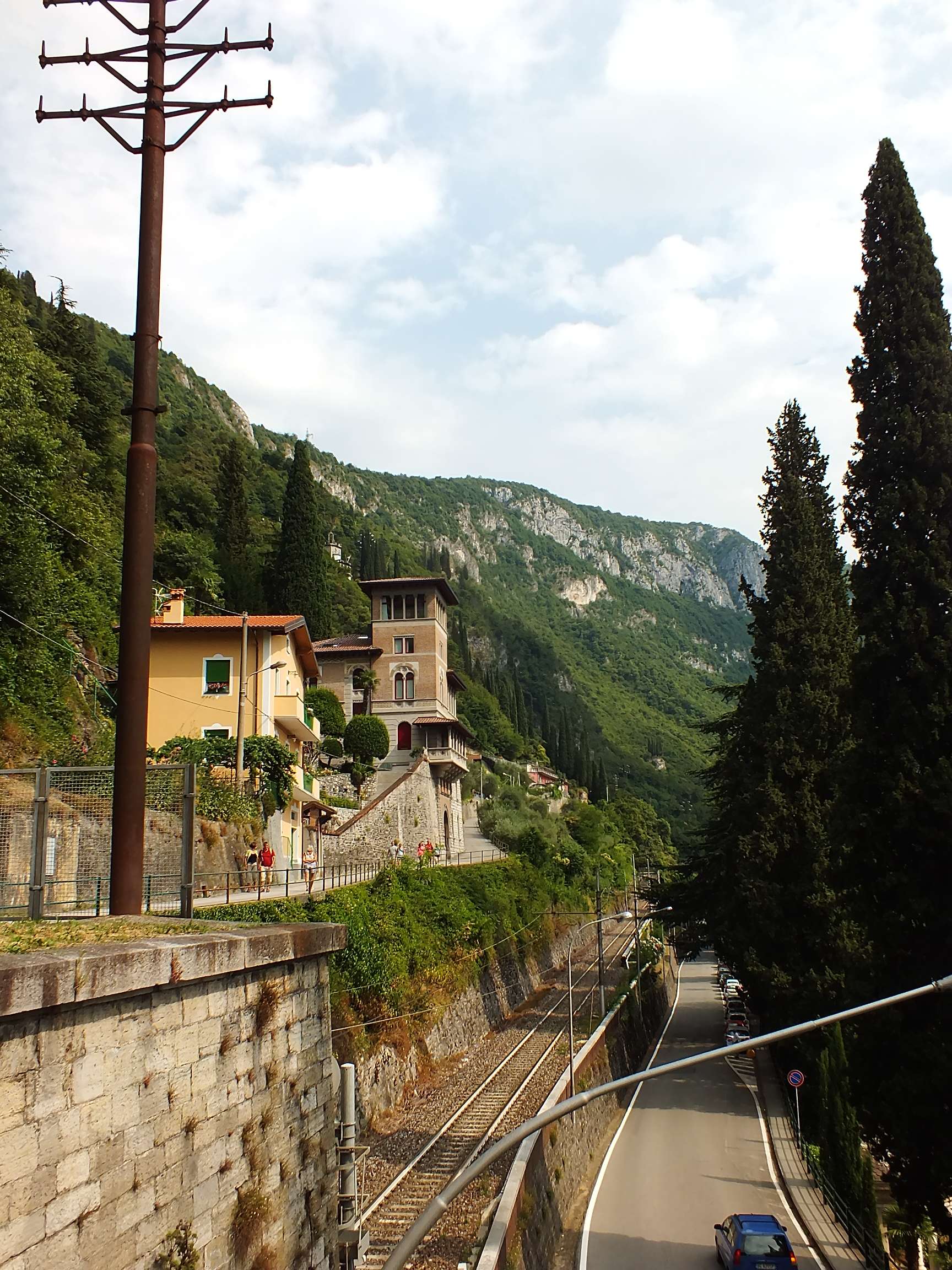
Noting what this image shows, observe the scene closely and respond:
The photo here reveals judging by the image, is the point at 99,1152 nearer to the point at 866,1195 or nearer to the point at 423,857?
the point at 866,1195

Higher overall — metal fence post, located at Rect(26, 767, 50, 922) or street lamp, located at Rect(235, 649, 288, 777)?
street lamp, located at Rect(235, 649, 288, 777)

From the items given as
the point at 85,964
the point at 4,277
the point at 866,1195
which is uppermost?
the point at 4,277

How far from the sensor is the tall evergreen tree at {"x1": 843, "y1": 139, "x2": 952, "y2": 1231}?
1534cm

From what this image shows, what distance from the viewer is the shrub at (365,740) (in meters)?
54.0

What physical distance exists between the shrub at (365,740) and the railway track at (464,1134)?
2006 cm

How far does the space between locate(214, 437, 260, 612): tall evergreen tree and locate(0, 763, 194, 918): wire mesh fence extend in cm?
5738

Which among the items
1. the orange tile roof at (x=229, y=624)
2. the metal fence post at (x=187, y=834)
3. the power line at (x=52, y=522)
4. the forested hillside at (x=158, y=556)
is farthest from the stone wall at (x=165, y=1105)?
the orange tile roof at (x=229, y=624)

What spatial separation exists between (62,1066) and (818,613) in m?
28.6

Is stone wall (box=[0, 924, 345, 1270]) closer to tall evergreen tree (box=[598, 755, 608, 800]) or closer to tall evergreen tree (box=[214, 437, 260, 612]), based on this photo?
tall evergreen tree (box=[214, 437, 260, 612])

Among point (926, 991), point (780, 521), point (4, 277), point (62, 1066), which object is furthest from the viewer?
point (4, 277)

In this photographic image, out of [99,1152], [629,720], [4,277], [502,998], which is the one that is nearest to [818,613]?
[502,998]

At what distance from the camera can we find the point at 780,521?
33.4 metres

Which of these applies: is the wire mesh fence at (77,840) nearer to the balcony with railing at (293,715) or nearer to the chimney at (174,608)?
the balcony with railing at (293,715)

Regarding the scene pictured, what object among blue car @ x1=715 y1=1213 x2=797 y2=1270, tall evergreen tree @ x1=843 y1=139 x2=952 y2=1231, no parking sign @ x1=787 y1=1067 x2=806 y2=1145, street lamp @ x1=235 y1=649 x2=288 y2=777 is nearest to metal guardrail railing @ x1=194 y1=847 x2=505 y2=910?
street lamp @ x1=235 y1=649 x2=288 y2=777
